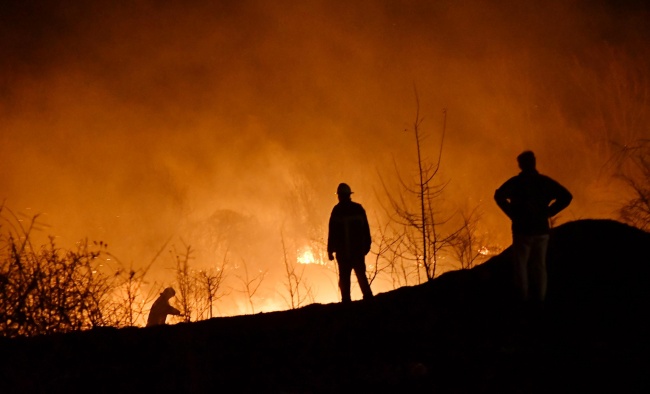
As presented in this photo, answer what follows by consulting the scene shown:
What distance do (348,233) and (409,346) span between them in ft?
10.6

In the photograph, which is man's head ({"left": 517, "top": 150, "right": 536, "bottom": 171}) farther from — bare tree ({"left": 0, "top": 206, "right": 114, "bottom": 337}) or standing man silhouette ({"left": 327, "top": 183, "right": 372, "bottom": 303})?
bare tree ({"left": 0, "top": 206, "right": 114, "bottom": 337})

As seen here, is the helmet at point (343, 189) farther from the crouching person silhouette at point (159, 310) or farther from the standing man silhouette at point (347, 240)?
the crouching person silhouette at point (159, 310)

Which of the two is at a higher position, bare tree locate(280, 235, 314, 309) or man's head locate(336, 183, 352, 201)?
bare tree locate(280, 235, 314, 309)

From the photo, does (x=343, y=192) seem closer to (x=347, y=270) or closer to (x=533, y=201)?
(x=347, y=270)

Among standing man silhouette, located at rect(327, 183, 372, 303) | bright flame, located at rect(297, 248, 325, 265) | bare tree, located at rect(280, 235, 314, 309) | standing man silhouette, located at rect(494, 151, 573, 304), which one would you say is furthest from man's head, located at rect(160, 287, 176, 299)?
bright flame, located at rect(297, 248, 325, 265)

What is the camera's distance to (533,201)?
20.3 ft

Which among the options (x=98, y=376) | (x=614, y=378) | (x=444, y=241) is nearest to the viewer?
(x=614, y=378)

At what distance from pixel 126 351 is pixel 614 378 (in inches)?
213

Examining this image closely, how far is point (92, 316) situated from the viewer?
9859 millimetres

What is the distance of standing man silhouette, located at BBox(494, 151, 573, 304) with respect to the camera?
6207 mm

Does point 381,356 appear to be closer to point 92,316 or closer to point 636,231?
point 636,231

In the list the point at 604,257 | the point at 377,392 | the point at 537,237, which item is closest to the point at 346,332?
the point at 377,392

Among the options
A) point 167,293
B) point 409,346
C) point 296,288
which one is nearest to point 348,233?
point 409,346

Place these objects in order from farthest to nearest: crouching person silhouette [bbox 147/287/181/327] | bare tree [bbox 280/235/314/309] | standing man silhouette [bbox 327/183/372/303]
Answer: bare tree [bbox 280/235/314/309], crouching person silhouette [bbox 147/287/181/327], standing man silhouette [bbox 327/183/372/303]
